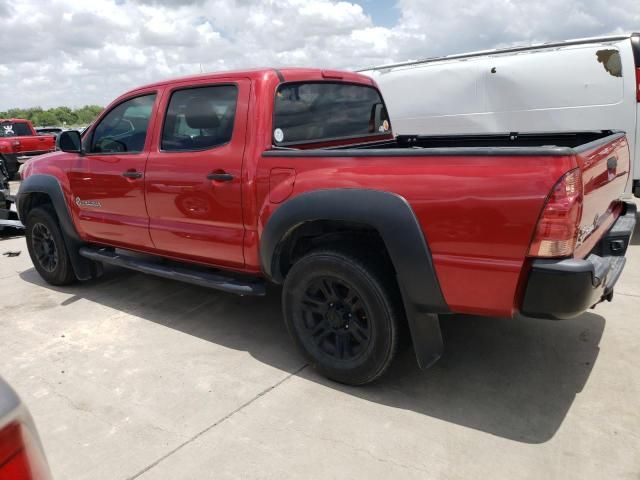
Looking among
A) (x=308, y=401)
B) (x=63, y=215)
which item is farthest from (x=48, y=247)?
(x=308, y=401)

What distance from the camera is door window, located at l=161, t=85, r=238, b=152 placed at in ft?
11.6

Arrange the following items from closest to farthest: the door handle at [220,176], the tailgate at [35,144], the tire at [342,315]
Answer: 1. the tire at [342,315]
2. the door handle at [220,176]
3. the tailgate at [35,144]

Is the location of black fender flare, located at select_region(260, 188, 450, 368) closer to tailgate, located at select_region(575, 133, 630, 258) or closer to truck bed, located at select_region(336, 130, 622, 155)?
tailgate, located at select_region(575, 133, 630, 258)

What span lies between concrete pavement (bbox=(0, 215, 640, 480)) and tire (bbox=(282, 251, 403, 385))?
18 cm

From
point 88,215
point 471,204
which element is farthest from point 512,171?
point 88,215

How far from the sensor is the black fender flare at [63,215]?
15.8ft

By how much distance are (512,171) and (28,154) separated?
1507cm

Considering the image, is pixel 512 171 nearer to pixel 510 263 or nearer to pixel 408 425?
pixel 510 263

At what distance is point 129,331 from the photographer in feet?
13.5

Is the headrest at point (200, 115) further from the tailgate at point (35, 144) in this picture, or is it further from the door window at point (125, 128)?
the tailgate at point (35, 144)

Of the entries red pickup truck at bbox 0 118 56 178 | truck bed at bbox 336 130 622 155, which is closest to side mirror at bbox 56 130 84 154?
truck bed at bbox 336 130 622 155

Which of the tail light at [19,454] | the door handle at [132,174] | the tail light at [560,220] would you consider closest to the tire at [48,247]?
the door handle at [132,174]

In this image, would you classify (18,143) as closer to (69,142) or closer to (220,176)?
(69,142)

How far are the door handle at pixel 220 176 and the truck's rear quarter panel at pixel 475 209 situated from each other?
961 millimetres
